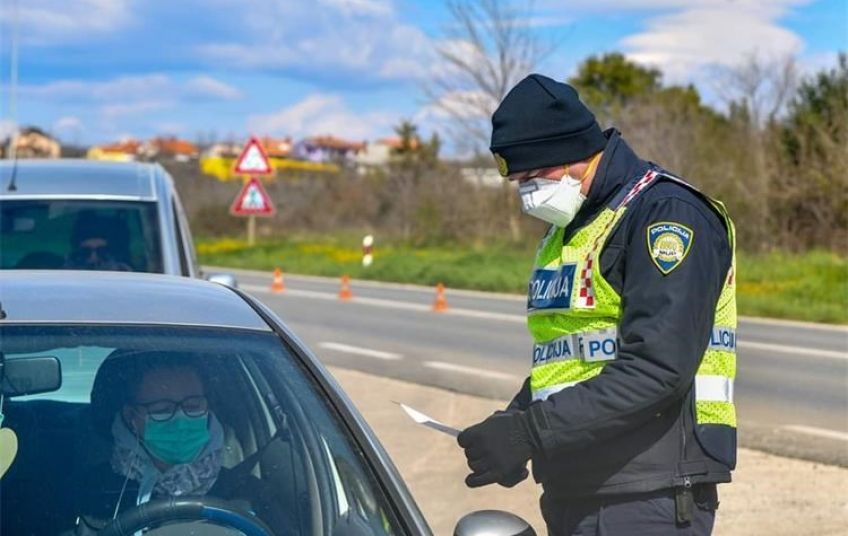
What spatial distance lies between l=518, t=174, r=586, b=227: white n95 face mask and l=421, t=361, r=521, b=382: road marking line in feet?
25.6

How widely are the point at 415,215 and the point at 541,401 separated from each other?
33.1m

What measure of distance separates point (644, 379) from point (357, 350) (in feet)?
34.0

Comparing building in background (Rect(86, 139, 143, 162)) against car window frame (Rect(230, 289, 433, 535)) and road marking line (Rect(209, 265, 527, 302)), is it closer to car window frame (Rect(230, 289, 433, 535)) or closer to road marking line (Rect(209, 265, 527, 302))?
road marking line (Rect(209, 265, 527, 302))

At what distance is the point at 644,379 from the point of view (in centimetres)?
267

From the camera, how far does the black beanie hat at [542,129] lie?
285 cm

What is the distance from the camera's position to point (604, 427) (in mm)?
2709

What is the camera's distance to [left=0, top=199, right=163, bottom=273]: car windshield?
632 cm

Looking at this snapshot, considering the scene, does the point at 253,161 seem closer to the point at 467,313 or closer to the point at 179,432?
the point at 467,313

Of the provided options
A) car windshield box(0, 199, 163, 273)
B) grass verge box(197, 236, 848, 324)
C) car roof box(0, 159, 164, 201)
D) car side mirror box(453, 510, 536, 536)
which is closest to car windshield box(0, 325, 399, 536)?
car side mirror box(453, 510, 536, 536)

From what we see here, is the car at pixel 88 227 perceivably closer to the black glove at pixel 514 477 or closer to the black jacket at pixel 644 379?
the black glove at pixel 514 477

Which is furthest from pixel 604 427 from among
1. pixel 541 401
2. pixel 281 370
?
pixel 281 370

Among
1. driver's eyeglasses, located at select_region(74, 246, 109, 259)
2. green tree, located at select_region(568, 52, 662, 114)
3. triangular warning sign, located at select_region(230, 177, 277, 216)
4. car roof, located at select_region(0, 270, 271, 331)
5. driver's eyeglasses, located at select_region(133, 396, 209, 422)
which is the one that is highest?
green tree, located at select_region(568, 52, 662, 114)

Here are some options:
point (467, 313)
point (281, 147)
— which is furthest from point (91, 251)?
point (281, 147)

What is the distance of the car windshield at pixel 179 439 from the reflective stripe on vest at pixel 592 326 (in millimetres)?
511
